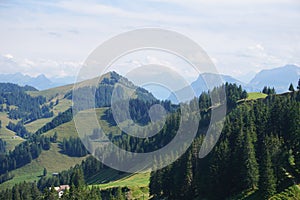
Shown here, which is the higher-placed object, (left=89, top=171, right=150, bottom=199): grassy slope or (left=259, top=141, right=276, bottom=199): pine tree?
(left=259, top=141, right=276, bottom=199): pine tree

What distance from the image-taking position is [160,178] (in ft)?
338

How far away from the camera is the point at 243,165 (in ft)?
254

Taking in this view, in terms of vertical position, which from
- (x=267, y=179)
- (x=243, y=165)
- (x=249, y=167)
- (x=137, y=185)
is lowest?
(x=137, y=185)

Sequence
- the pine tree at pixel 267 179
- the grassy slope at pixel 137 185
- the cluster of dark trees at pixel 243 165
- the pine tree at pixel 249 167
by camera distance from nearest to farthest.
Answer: the pine tree at pixel 267 179, the cluster of dark trees at pixel 243 165, the pine tree at pixel 249 167, the grassy slope at pixel 137 185

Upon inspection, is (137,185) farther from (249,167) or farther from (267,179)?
(267,179)

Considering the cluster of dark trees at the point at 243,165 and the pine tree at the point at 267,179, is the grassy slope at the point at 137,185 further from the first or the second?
the pine tree at the point at 267,179

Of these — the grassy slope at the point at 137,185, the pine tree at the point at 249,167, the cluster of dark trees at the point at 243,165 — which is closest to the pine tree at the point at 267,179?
the cluster of dark trees at the point at 243,165

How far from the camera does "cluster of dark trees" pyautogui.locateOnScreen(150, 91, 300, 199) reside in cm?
7162

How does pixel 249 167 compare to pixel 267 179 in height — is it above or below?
above

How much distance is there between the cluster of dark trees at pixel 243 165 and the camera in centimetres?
7162

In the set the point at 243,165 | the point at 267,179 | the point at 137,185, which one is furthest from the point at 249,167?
the point at 137,185

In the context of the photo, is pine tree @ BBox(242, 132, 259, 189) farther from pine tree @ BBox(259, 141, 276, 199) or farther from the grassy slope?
the grassy slope

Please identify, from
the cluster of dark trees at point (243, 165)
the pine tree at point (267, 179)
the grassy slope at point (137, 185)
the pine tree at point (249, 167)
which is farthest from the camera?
the grassy slope at point (137, 185)

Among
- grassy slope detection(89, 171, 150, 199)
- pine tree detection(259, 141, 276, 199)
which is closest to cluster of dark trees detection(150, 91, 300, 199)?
pine tree detection(259, 141, 276, 199)
